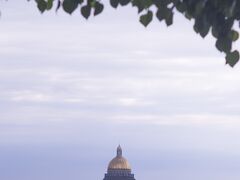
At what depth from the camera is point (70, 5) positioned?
9.58 metres

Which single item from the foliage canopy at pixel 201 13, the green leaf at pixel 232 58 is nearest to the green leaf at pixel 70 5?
the foliage canopy at pixel 201 13

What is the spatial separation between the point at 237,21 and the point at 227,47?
24cm

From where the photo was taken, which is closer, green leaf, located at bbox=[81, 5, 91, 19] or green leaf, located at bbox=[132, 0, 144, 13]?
green leaf, located at bbox=[81, 5, 91, 19]

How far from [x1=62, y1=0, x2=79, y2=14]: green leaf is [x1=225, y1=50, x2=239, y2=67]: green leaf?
4.76 feet

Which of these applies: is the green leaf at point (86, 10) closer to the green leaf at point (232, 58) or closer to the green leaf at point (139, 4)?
the green leaf at point (139, 4)

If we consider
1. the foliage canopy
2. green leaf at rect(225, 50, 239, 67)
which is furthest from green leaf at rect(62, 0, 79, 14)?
green leaf at rect(225, 50, 239, 67)

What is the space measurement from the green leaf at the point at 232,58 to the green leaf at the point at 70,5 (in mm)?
1450

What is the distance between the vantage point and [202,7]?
8906 millimetres

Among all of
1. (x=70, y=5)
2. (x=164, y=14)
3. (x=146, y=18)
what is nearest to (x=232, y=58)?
(x=164, y=14)

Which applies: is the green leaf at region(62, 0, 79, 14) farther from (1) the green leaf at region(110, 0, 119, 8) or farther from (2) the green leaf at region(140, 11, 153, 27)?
(2) the green leaf at region(140, 11, 153, 27)

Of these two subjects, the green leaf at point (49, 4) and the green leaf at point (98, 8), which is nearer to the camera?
the green leaf at point (98, 8)

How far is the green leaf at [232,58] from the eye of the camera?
920 cm

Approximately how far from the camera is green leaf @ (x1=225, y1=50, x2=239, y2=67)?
362 inches

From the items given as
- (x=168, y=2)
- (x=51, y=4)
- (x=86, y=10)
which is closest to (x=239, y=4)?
(x=168, y=2)
